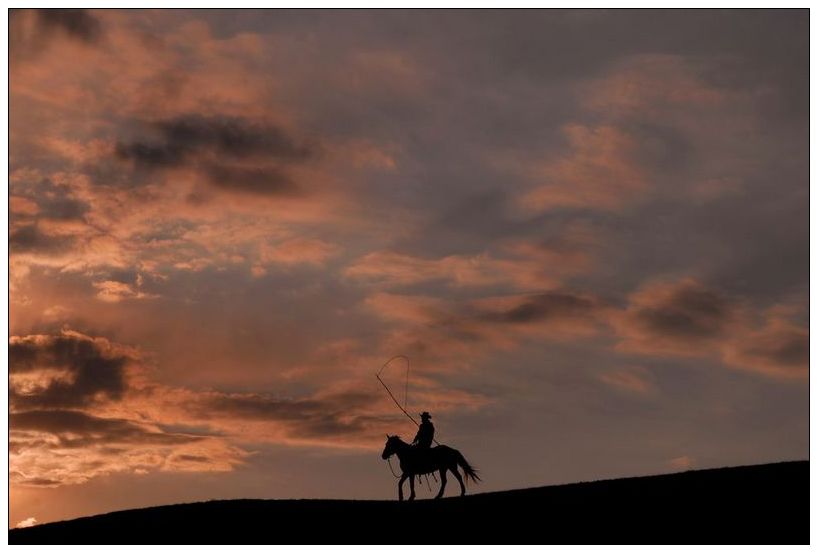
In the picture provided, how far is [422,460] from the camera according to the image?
146ft

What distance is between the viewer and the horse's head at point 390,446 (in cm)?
4456

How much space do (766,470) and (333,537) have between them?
51.8 ft

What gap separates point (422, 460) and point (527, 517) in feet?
15.1

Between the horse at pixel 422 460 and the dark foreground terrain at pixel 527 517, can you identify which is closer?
the dark foreground terrain at pixel 527 517

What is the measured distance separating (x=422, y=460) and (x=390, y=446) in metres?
1.23

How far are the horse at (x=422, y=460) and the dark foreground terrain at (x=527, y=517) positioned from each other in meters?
0.80

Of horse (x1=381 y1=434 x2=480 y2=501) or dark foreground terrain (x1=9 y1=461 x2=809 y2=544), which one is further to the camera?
horse (x1=381 y1=434 x2=480 y2=501)

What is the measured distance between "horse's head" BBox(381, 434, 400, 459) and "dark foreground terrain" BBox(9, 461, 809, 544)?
186 cm

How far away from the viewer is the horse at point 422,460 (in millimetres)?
44375

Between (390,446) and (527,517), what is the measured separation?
18.9 ft

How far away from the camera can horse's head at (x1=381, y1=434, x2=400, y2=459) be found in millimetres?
44562

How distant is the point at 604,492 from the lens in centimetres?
4500

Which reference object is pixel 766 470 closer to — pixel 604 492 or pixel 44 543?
pixel 604 492

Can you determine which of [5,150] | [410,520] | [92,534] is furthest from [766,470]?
[5,150]
